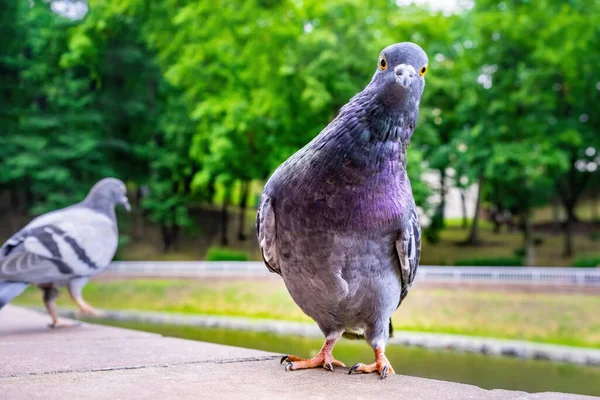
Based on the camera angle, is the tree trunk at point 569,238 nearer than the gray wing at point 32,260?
No

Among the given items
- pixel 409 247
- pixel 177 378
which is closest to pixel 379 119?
pixel 409 247

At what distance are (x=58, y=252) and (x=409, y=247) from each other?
10.3ft

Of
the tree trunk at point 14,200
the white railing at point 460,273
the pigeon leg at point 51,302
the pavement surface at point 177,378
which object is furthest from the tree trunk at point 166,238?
the pavement surface at point 177,378

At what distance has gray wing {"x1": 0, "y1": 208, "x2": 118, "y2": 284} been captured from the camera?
4.78 metres

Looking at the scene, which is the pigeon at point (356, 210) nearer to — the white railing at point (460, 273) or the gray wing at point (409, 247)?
the gray wing at point (409, 247)

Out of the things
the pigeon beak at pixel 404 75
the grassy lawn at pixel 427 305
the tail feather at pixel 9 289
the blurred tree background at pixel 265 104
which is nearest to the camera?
the pigeon beak at pixel 404 75

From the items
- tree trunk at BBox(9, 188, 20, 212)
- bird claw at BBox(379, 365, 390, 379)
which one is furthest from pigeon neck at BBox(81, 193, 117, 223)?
tree trunk at BBox(9, 188, 20, 212)

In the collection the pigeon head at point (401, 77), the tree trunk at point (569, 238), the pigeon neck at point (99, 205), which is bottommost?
the tree trunk at point (569, 238)

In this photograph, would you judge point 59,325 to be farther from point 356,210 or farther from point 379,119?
point 379,119

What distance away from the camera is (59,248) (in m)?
5.08

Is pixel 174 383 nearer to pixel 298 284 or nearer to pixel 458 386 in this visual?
pixel 298 284

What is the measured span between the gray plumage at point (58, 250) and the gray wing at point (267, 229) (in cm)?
231

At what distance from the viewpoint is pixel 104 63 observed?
26000 millimetres

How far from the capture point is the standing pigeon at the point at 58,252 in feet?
15.4
